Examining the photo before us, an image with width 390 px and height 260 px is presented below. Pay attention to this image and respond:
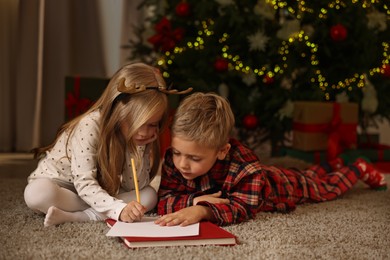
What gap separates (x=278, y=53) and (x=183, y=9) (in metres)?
0.46

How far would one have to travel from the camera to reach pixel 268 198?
153cm

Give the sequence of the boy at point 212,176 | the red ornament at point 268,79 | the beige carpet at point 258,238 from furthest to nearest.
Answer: the red ornament at point 268,79 → the boy at point 212,176 → the beige carpet at point 258,238

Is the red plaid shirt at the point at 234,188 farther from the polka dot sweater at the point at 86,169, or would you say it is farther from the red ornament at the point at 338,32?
the red ornament at the point at 338,32

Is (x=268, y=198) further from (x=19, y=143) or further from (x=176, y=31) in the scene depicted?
(x=19, y=143)

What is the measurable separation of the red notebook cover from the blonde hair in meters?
0.23

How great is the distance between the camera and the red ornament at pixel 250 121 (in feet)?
8.05

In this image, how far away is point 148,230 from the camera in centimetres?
118

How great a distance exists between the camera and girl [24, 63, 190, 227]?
52.4 inches

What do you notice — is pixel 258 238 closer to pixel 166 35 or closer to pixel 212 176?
pixel 212 176

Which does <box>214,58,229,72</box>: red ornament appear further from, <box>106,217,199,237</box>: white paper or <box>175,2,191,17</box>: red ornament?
<box>106,217,199,237</box>: white paper

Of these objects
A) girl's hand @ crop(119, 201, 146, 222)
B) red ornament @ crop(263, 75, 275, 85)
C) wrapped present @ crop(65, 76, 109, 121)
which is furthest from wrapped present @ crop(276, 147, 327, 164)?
girl's hand @ crop(119, 201, 146, 222)

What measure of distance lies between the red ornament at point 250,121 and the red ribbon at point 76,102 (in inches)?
26.4

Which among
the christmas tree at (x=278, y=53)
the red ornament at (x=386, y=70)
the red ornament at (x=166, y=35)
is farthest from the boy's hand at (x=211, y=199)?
the red ornament at (x=386, y=70)

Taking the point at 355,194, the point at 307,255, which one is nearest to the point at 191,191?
the point at 307,255
